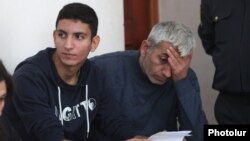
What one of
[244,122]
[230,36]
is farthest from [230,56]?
[244,122]

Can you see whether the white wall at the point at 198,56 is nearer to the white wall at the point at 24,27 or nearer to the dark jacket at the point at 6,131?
the white wall at the point at 24,27

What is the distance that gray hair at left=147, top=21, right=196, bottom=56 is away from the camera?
6.47 ft

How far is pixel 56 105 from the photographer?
6.02 ft

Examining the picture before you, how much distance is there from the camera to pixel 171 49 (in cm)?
198

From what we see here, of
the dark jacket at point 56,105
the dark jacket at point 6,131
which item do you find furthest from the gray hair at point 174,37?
the dark jacket at point 6,131

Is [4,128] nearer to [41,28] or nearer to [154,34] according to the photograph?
[41,28]

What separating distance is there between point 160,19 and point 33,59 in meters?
1.77

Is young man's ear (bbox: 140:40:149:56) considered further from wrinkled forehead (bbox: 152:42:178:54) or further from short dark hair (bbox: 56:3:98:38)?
short dark hair (bbox: 56:3:98:38)

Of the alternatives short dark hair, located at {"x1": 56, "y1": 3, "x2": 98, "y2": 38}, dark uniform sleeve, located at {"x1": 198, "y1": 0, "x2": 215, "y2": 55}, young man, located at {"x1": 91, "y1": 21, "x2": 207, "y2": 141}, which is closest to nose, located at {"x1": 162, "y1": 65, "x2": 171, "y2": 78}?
young man, located at {"x1": 91, "y1": 21, "x2": 207, "y2": 141}

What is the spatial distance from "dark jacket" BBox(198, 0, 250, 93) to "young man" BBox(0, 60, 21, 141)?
3.57 feet

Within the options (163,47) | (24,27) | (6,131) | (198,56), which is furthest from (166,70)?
(198,56)

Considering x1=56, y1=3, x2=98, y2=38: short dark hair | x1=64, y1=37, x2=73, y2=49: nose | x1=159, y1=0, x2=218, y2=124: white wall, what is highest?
x1=56, y1=3, x2=98, y2=38: short dark hair

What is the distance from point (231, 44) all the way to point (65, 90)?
86 centimetres

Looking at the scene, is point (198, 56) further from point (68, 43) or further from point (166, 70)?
point (68, 43)
